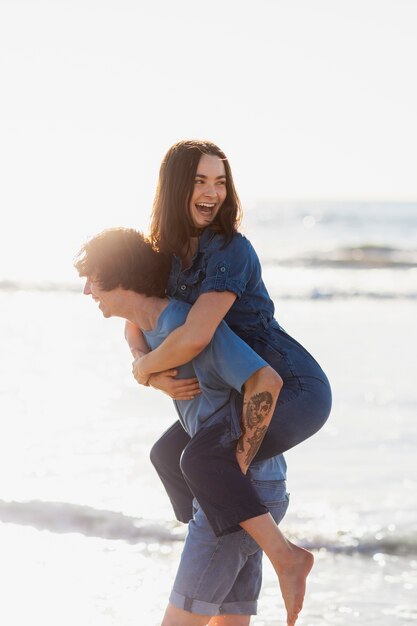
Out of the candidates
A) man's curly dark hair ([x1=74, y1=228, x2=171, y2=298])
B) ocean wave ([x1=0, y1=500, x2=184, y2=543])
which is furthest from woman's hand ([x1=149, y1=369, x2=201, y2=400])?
ocean wave ([x1=0, y1=500, x2=184, y2=543])

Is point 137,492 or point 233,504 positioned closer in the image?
point 233,504

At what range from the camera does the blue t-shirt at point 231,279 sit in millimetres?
3033

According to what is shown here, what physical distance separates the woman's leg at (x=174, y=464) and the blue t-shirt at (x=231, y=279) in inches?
17.5

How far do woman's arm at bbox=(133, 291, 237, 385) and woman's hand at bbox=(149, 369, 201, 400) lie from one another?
0.30 feet

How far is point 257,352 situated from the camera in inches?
124

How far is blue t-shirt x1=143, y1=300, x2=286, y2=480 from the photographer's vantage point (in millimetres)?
3006

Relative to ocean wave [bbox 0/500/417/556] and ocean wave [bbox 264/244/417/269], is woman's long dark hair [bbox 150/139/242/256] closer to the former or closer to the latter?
ocean wave [bbox 0/500/417/556]

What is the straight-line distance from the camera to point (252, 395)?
3008mm

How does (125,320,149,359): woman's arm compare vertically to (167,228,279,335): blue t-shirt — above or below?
below

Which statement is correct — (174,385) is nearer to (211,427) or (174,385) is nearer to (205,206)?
(211,427)

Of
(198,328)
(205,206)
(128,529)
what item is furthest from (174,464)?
(128,529)

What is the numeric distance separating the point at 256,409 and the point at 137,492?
307 centimetres

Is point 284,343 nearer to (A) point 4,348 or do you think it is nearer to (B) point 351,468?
(B) point 351,468

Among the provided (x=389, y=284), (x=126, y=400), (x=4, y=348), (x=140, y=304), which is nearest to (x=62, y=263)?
(x=389, y=284)
